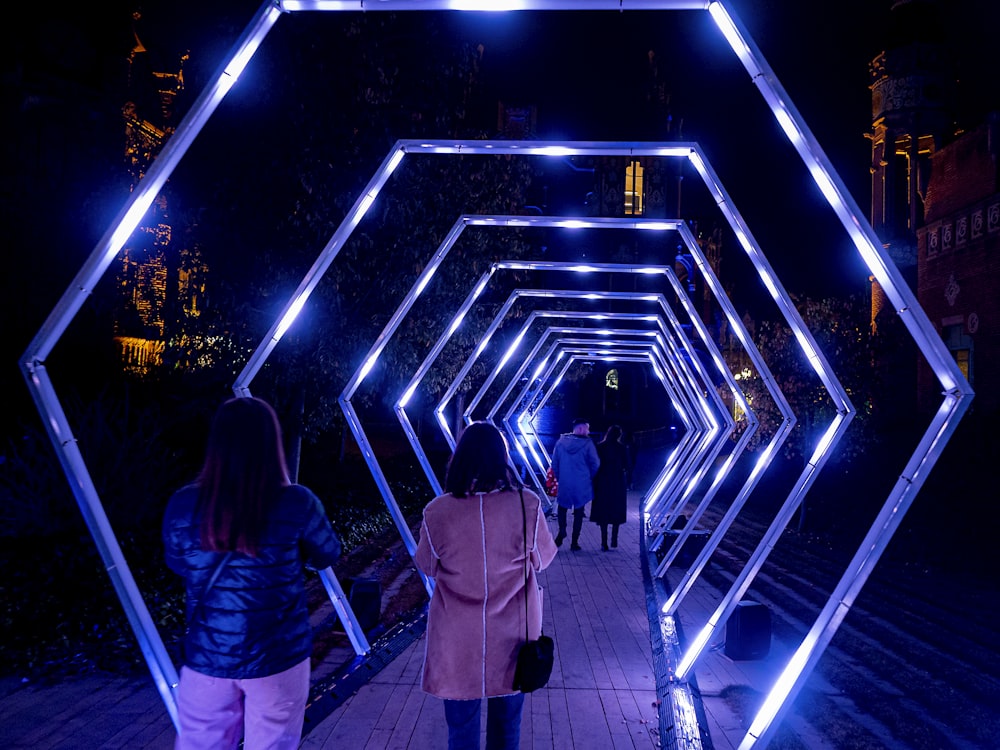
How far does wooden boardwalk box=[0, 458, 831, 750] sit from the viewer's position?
498 cm

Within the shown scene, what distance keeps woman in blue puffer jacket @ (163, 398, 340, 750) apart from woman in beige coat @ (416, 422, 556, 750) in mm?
716

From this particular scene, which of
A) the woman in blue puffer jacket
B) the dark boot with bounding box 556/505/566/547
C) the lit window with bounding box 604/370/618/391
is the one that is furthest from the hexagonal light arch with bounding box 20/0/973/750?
the lit window with bounding box 604/370/618/391

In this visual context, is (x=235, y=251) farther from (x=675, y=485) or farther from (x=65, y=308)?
(x=675, y=485)

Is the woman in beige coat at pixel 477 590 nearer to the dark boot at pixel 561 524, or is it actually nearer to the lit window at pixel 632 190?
the dark boot at pixel 561 524

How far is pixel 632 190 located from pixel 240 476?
51.4 m

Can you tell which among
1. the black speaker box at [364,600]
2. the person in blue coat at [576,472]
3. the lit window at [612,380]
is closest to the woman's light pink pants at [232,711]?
the black speaker box at [364,600]

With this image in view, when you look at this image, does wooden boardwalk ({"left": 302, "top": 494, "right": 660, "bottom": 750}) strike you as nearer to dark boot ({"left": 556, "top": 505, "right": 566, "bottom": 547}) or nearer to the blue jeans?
the blue jeans

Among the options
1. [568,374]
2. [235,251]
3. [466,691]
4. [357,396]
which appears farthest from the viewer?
[568,374]

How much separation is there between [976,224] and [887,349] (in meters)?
6.43

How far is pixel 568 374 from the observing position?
3753 centimetres

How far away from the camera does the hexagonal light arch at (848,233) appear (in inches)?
145

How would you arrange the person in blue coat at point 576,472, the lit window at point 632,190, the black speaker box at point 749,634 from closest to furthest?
the black speaker box at point 749,634
the person in blue coat at point 576,472
the lit window at point 632,190

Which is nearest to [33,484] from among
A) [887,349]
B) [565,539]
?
[565,539]

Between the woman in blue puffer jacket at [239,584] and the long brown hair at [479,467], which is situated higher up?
the long brown hair at [479,467]
